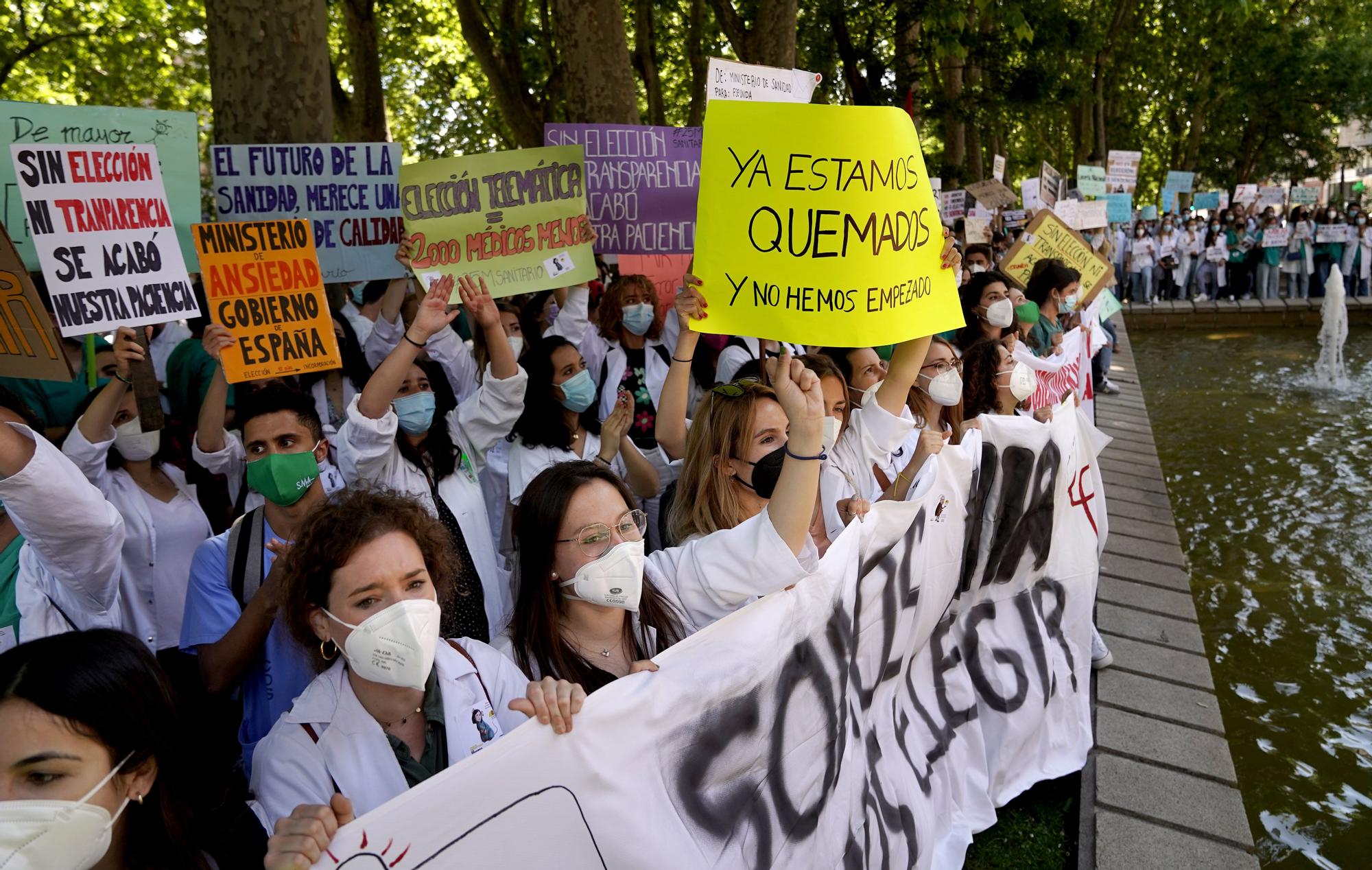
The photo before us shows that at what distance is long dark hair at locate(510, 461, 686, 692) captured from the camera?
8.32 feet

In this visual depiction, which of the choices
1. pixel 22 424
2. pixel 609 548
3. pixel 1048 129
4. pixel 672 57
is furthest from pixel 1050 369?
pixel 1048 129

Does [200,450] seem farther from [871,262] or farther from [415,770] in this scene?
[871,262]

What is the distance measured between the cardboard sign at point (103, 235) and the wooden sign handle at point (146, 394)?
0.31 m

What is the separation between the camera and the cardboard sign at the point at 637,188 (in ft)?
19.8

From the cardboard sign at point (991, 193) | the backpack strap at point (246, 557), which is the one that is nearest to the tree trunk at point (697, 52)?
the cardboard sign at point (991, 193)

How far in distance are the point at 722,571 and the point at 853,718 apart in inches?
25.9

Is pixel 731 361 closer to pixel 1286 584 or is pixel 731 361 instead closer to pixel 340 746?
pixel 340 746

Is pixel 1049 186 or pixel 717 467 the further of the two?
pixel 1049 186

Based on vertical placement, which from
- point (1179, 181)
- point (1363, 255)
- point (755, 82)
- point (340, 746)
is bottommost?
point (340, 746)

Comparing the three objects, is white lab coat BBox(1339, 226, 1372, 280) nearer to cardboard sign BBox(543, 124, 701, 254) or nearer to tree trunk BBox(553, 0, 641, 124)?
tree trunk BBox(553, 0, 641, 124)

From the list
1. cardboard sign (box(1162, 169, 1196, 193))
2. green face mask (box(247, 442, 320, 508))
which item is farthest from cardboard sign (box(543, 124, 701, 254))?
cardboard sign (box(1162, 169, 1196, 193))

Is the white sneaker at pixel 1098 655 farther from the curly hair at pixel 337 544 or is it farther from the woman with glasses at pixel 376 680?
the curly hair at pixel 337 544

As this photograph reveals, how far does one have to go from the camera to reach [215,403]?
3.98 m

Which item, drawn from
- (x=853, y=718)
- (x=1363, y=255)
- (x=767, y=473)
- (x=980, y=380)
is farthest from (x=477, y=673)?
(x=1363, y=255)
